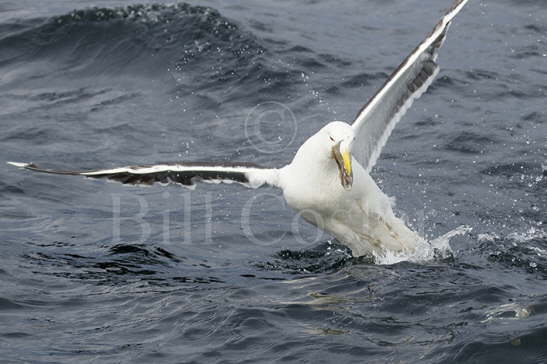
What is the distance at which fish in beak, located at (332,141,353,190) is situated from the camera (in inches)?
354

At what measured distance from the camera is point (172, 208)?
12.5m

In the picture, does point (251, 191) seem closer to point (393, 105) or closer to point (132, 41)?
point (393, 105)

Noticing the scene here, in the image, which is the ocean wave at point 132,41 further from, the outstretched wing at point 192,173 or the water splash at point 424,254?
the water splash at point 424,254

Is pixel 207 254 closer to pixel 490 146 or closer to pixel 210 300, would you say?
pixel 210 300

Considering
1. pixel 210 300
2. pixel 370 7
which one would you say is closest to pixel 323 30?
pixel 370 7

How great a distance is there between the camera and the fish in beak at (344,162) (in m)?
9.00

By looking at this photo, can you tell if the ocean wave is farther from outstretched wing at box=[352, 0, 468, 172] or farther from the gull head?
the gull head

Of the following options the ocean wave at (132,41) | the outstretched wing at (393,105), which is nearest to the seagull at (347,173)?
the outstretched wing at (393,105)

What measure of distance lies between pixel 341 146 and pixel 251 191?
12.7ft

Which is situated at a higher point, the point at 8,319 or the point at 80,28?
the point at 80,28

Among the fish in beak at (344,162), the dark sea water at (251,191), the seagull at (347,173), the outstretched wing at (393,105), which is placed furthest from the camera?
the outstretched wing at (393,105)

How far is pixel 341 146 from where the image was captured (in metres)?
9.14

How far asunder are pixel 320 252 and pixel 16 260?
3048mm

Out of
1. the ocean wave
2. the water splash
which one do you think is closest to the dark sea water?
the ocean wave
